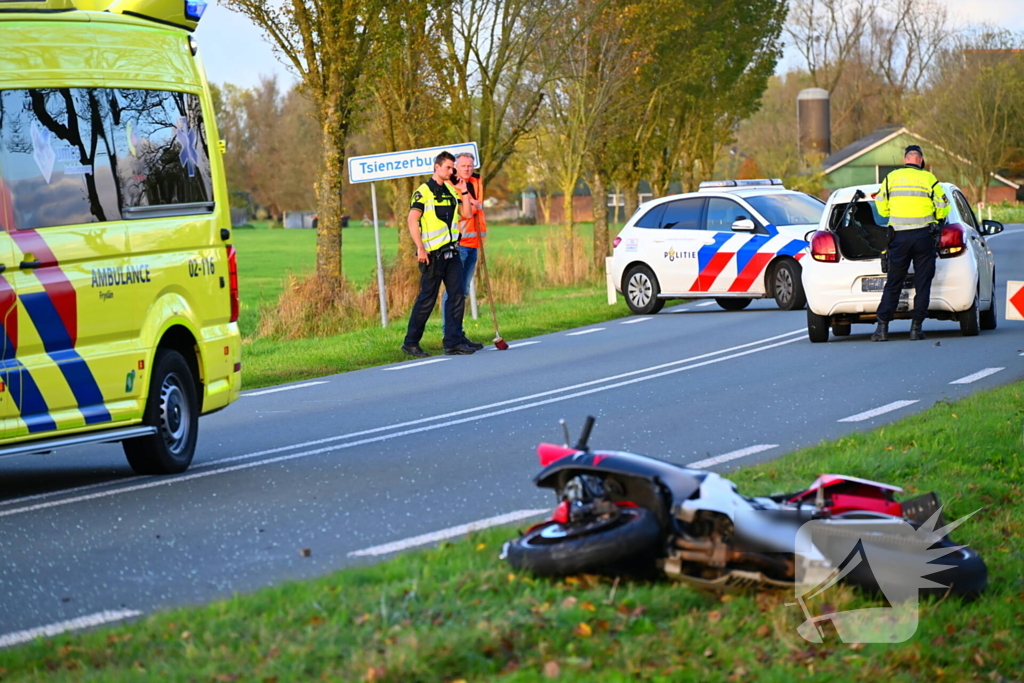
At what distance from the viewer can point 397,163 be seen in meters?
18.6

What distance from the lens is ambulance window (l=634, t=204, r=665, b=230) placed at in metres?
21.2

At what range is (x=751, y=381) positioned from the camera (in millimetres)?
12602

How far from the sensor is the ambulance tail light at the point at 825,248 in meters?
15.6

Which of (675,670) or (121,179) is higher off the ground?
(121,179)

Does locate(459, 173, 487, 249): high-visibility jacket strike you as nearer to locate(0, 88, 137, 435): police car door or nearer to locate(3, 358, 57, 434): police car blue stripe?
locate(0, 88, 137, 435): police car door

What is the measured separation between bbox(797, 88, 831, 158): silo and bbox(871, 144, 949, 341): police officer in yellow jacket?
94237mm

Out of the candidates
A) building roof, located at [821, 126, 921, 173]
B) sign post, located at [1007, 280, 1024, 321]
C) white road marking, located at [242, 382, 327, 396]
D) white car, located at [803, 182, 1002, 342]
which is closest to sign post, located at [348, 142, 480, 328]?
white road marking, located at [242, 382, 327, 396]

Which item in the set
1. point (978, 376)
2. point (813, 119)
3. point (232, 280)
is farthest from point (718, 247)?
point (813, 119)

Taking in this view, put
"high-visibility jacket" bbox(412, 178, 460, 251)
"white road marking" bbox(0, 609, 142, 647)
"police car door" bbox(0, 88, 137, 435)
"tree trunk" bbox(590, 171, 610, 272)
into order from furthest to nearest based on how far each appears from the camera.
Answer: "tree trunk" bbox(590, 171, 610, 272) < "high-visibility jacket" bbox(412, 178, 460, 251) < "police car door" bbox(0, 88, 137, 435) < "white road marking" bbox(0, 609, 142, 647)

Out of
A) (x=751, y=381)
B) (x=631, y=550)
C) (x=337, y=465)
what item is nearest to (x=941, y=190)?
(x=751, y=381)

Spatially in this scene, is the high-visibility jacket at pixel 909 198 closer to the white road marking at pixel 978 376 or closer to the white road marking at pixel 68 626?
the white road marking at pixel 978 376

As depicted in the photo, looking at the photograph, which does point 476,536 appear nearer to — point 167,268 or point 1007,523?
point 1007,523

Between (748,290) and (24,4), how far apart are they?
13.5m

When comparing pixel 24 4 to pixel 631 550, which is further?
pixel 24 4
